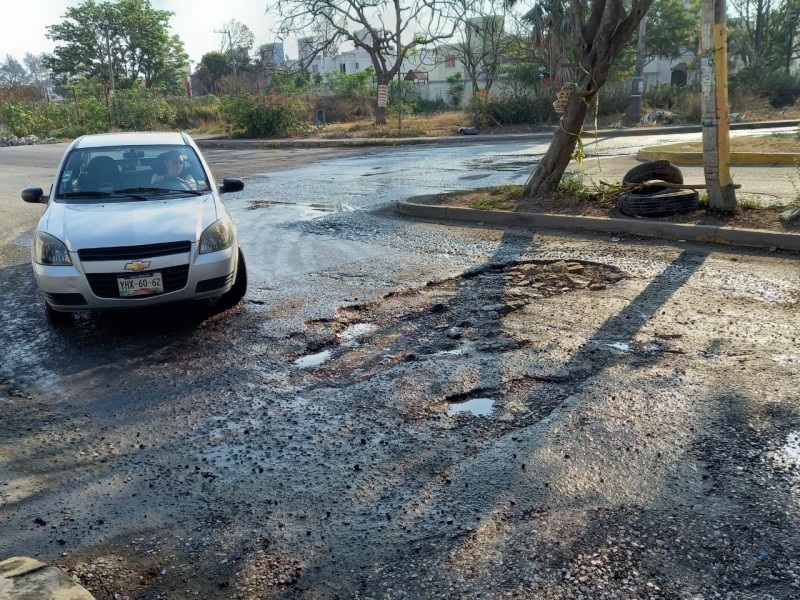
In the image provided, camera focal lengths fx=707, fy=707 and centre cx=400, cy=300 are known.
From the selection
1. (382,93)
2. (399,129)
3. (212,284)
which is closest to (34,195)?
(212,284)

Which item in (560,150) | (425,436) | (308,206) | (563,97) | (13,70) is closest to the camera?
(425,436)

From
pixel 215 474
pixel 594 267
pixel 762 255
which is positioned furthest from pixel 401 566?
pixel 762 255

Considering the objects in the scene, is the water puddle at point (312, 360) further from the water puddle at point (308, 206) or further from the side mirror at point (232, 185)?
the water puddle at point (308, 206)

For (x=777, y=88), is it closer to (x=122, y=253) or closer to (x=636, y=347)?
(x=636, y=347)

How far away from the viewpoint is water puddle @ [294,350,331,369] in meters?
5.29

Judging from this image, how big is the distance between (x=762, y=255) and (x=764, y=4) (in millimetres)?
46837

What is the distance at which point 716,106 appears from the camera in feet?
29.0

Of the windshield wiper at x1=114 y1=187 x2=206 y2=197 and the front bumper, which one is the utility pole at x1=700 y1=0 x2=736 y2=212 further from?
the front bumper

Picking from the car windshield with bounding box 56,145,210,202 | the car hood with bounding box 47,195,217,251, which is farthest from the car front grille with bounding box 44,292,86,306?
the car windshield with bounding box 56,145,210,202

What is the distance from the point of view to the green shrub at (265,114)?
33719 millimetres

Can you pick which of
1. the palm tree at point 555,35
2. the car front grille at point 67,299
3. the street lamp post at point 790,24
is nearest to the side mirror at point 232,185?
the car front grille at point 67,299

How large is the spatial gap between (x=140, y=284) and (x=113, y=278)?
22cm

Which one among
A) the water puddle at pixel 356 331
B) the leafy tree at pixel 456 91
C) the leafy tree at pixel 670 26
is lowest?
the water puddle at pixel 356 331

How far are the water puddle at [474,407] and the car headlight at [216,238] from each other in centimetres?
284
